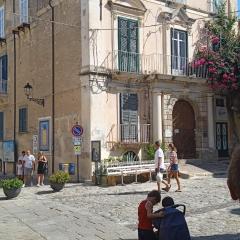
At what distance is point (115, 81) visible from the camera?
20.1 m

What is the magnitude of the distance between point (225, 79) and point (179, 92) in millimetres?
2225

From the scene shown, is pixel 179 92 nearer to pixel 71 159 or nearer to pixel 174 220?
pixel 71 159

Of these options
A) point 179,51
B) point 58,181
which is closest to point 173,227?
point 58,181

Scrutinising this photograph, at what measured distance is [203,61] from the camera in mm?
22188

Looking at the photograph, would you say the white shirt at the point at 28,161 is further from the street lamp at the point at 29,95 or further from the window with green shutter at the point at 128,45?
the window with green shutter at the point at 128,45

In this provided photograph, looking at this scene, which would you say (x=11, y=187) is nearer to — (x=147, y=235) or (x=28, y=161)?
(x=28, y=161)

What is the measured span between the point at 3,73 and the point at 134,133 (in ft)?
32.8

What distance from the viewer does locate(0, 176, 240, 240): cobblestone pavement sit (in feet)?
30.0

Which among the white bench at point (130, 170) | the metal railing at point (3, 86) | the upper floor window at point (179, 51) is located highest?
the upper floor window at point (179, 51)

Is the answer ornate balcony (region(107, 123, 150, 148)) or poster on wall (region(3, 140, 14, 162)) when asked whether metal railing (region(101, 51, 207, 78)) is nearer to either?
ornate balcony (region(107, 123, 150, 148))

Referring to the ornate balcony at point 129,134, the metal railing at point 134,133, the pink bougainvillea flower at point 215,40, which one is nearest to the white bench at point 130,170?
the ornate balcony at point 129,134

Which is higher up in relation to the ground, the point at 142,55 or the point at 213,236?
the point at 142,55

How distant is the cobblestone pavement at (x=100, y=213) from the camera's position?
915 centimetres

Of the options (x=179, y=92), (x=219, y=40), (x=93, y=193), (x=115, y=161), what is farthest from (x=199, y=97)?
(x=93, y=193)
